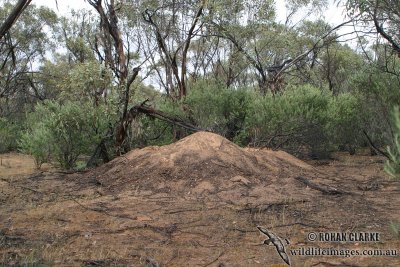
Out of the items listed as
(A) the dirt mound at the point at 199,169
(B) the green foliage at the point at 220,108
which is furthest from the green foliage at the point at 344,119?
(A) the dirt mound at the point at 199,169

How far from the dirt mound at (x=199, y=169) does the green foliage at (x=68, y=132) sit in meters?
1.77

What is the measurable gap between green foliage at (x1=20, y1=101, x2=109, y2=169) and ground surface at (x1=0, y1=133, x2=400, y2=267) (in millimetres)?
1039

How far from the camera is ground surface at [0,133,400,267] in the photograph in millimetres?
4418

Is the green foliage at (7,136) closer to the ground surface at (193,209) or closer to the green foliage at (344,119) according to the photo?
the ground surface at (193,209)

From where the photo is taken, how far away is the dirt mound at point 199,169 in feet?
25.3

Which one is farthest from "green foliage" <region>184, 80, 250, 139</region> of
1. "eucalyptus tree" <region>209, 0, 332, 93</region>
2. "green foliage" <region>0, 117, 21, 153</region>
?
"green foliage" <region>0, 117, 21, 153</region>

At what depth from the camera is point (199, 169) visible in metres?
8.19

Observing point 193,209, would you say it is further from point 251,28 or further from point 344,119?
point 251,28

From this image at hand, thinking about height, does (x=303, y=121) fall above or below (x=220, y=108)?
below

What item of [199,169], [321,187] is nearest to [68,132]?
[199,169]

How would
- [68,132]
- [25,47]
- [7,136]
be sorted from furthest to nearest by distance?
[25,47] → [7,136] → [68,132]

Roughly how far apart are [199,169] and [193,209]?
6.25 feet

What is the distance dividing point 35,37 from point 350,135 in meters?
18.8

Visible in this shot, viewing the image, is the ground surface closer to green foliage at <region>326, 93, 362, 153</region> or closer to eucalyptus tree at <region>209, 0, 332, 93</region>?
green foliage at <region>326, 93, 362, 153</region>
